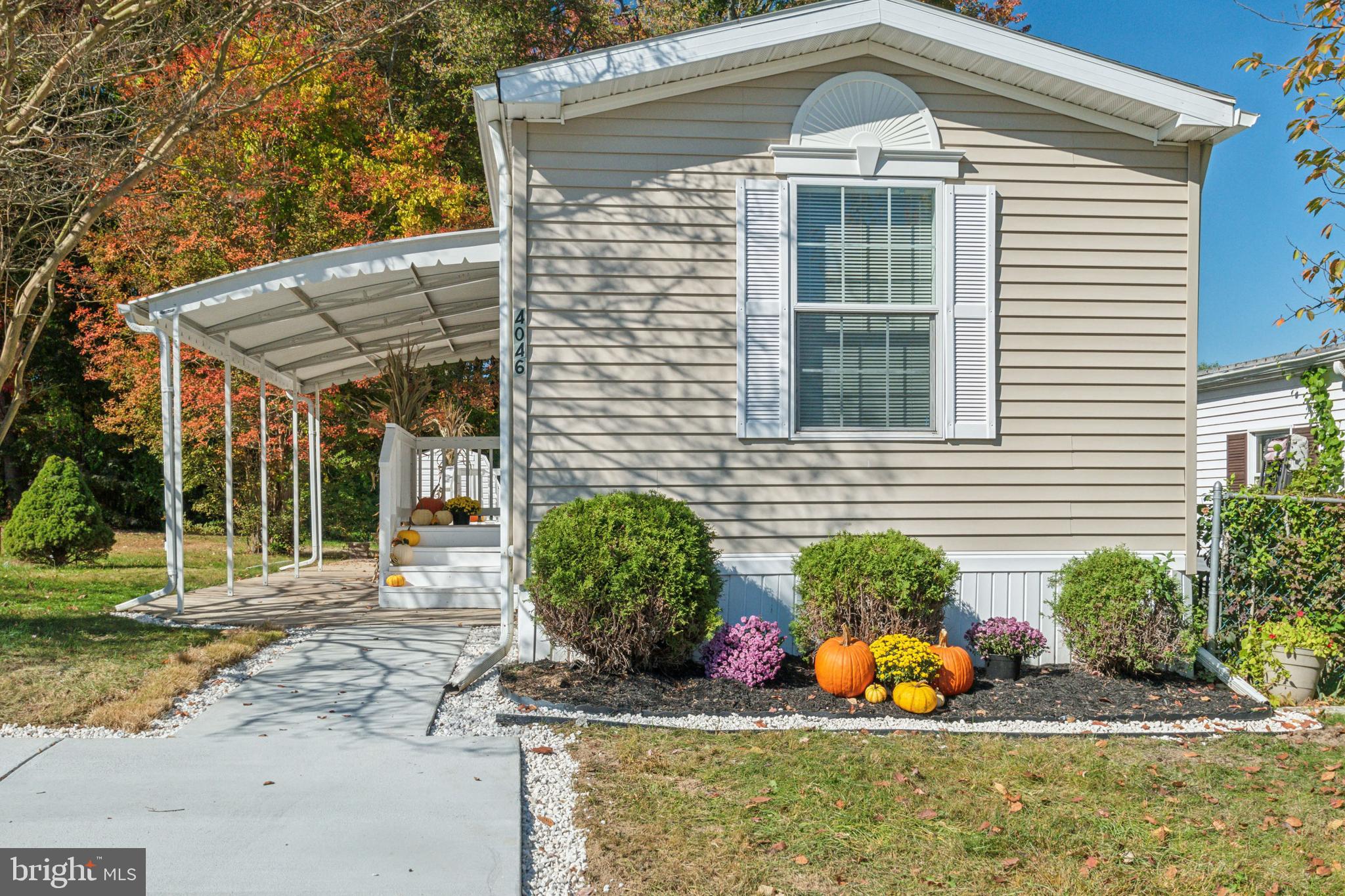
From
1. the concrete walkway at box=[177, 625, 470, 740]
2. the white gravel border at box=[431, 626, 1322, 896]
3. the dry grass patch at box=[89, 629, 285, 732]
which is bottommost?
the white gravel border at box=[431, 626, 1322, 896]

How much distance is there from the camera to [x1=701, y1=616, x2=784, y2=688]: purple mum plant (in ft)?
17.9

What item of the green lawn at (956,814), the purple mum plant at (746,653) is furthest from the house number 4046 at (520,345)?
the green lawn at (956,814)

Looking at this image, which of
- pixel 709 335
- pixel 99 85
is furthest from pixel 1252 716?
pixel 99 85

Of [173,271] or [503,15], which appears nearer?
[173,271]

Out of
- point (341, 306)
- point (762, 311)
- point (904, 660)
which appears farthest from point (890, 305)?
point (341, 306)

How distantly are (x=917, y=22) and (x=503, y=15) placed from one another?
37.7ft

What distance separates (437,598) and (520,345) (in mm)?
3302

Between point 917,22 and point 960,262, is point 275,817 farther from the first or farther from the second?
point 917,22

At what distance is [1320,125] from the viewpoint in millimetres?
6430

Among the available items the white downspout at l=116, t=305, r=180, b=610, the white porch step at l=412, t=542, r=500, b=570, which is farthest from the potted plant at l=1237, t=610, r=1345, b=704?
the white downspout at l=116, t=305, r=180, b=610

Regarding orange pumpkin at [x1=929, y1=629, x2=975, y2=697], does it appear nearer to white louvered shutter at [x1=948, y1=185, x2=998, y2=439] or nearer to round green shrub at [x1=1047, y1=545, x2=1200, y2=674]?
round green shrub at [x1=1047, y1=545, x2=1200, y2=674]

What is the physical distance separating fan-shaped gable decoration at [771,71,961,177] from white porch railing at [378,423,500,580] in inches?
157

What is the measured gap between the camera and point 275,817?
11.4 ft

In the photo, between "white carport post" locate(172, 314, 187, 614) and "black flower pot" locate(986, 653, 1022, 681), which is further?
"white carport post" locate(172, 314, 187, 614)
